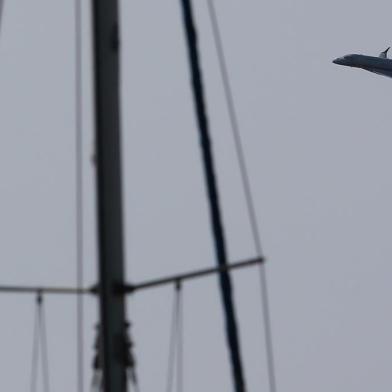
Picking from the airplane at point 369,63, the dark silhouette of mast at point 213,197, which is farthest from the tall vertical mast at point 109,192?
the airplane at point 369,63

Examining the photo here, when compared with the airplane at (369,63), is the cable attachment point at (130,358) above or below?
below

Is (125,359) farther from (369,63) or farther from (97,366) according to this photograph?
(369,63)

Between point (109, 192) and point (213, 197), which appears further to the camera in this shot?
point (213, 197)

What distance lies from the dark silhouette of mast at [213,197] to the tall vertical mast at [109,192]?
133 centimetres

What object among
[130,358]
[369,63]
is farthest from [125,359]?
[369,63]

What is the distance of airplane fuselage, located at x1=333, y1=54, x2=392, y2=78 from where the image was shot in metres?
147

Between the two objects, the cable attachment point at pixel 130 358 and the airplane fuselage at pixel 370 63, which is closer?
the cable attachment point at pixel 130 358

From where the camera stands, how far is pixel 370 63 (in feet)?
484

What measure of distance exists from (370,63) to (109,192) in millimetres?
133078

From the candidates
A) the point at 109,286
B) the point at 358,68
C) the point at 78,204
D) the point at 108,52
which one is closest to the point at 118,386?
the point at 109,286

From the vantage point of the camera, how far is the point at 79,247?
16859mm

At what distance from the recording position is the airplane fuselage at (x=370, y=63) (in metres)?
147

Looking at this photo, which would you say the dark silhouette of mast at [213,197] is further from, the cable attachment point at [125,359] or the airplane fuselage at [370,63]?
the airplane fuselage at [370,63]

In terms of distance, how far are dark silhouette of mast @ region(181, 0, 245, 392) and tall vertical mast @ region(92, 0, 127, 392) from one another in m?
1.33
